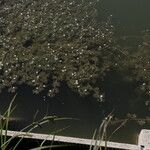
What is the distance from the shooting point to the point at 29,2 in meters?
8.77

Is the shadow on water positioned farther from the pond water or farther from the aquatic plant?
the aquatic plant

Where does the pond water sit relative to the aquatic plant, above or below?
below

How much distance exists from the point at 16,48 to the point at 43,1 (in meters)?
1.79

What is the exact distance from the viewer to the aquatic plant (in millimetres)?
6879

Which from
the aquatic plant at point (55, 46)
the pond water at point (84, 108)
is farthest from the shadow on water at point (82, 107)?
the aquatic plant at point (55, 46)

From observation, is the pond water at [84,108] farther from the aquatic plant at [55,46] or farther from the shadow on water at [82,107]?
the aquatic plant at [55,46]

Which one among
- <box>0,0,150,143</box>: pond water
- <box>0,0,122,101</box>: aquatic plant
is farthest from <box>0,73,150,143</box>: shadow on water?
<box>0,0,122,101</box>: aquatic plant

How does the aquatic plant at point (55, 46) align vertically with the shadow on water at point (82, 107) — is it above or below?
above

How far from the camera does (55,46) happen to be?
7488 millimetres

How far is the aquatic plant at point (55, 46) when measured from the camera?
6.88m

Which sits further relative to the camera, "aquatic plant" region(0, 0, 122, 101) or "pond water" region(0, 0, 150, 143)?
"aquatic plant" region(0, 0, 122, 101)

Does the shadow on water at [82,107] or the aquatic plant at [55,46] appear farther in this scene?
the aquatic plant at [55,46]

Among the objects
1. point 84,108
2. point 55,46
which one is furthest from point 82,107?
point 55,46

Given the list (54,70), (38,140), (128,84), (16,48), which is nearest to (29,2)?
(16,48)
